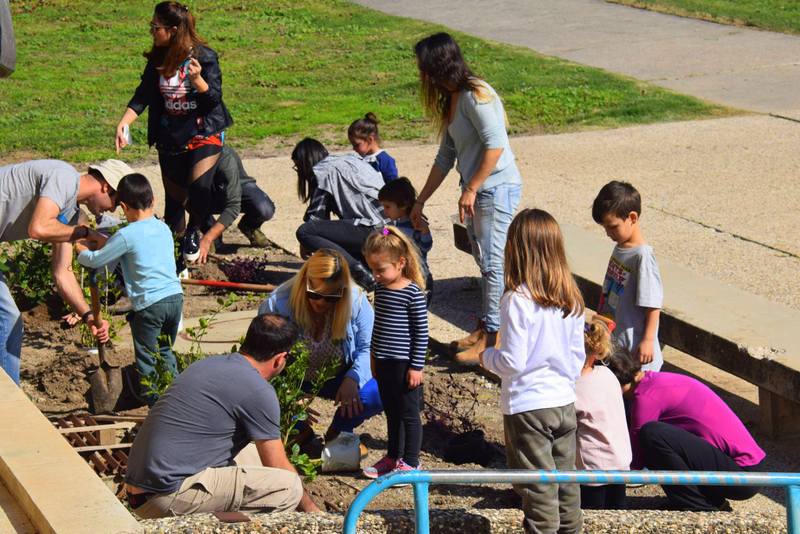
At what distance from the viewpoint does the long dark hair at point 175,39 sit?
7789 mm

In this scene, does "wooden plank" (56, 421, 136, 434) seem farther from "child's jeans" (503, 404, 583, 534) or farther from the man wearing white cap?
"child's jeans" (503, 404, 583, 534)

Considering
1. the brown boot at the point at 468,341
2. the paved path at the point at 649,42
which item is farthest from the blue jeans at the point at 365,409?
the paved path at the point at 649,42

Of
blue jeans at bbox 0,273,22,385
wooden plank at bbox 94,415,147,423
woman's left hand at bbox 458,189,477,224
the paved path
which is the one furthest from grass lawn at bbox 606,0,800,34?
blue jeans at bbox 0,273,22,385

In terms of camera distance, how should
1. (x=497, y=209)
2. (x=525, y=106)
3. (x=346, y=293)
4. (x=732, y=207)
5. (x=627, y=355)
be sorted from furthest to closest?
(x=525, y=106)
(x=732, y=207)
(x=497, y=209)
(x=346, y=293)
(x=627, y=355)

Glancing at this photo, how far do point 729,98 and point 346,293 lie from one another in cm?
911

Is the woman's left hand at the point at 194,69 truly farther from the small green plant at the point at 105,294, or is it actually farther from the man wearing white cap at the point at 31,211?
the man wearing white cap at the point at 31,211

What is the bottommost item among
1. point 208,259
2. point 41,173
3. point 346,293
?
point 208,259

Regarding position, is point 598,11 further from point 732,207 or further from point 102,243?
point 102,243

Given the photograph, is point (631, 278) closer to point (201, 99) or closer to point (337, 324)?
point (337, 324)

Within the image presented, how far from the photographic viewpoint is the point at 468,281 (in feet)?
27.5

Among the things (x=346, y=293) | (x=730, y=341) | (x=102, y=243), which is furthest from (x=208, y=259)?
(x=730, y=341)

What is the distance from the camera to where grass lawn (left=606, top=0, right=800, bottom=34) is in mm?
18031

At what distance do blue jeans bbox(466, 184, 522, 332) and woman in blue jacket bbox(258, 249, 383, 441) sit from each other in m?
0.93

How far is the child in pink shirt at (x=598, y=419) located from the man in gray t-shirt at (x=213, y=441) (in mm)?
1210
